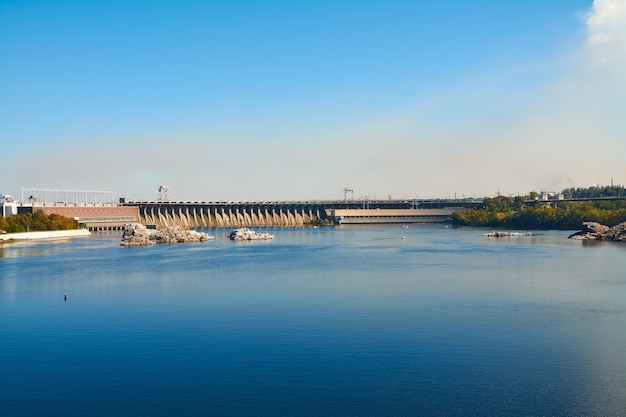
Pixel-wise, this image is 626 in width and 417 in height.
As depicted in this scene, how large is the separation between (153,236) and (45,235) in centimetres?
1304

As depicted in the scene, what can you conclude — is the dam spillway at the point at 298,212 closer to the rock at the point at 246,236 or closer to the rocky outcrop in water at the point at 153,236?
the rock at the point at 246,236

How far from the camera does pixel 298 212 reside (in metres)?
106

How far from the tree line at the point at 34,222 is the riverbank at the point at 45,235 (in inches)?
30.5

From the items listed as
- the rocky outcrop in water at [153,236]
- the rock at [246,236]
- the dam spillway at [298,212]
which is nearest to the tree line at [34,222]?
the rocky outcrop in water at [153,236]

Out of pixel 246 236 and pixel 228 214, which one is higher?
pixel 228 214

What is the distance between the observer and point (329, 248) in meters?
48.2

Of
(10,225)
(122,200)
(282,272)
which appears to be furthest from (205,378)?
(122,200)

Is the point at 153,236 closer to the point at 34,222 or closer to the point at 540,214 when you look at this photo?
the point at 34,222

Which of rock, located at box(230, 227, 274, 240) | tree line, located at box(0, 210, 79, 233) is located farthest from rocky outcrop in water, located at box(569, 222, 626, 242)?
tree line, located at box(0, 210, 79, 233)

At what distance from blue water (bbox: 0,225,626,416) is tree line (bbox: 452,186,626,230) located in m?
40.7

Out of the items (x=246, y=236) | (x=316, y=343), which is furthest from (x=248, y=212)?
(x=316, y=343)

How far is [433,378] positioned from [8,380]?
9.21 meters

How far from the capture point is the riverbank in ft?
177

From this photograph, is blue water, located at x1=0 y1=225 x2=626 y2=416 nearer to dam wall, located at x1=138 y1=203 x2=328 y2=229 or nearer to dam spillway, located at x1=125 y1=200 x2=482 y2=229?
dam wall, located at x1=138 y1=203 x2=328 y2=229
